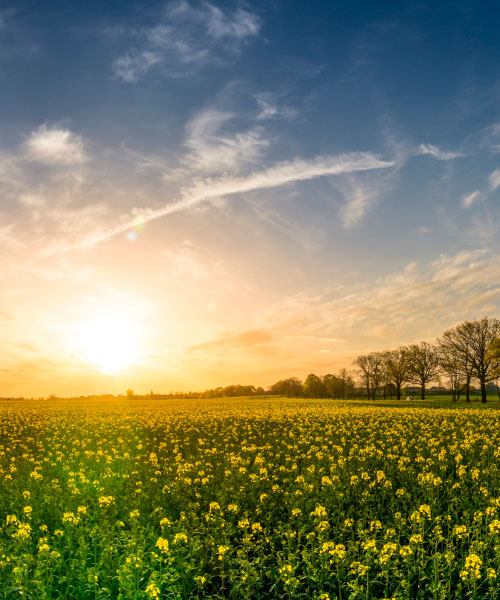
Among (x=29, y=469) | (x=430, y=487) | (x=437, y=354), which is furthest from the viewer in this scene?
(x=437, y=354)

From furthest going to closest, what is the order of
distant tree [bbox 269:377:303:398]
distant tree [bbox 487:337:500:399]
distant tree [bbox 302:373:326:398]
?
1. distant tree [bbox 269:377:303:398]
2. distant tree [bbox 302:373:326:398]
3. distant tree [bbox 487:337:500:399]

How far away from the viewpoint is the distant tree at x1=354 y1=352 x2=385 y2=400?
358 feet

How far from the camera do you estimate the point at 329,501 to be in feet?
34.4

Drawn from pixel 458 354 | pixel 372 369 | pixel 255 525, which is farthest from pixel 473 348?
pixel 255 525

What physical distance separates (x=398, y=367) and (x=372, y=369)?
1545 cm

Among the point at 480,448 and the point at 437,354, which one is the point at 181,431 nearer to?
the point at 480,448

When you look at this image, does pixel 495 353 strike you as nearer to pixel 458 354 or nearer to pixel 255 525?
pixel 458 354

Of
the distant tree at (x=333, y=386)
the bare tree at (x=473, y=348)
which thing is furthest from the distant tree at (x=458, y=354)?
the distant tree at (x=333, y=386)

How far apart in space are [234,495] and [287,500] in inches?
55.1

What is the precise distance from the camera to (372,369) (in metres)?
112

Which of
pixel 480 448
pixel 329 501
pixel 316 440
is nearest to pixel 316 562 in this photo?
pixel 329 501

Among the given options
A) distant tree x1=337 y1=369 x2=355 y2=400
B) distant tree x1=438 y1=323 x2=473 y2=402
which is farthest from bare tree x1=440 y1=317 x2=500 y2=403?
distant tree x1=337 y1=369 x2=355 y2=400

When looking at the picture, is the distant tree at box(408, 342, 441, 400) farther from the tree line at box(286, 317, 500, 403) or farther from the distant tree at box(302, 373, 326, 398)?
the distant tree at box(302, 373, 326, 398)

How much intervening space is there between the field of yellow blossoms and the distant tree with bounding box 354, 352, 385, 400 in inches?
3594
